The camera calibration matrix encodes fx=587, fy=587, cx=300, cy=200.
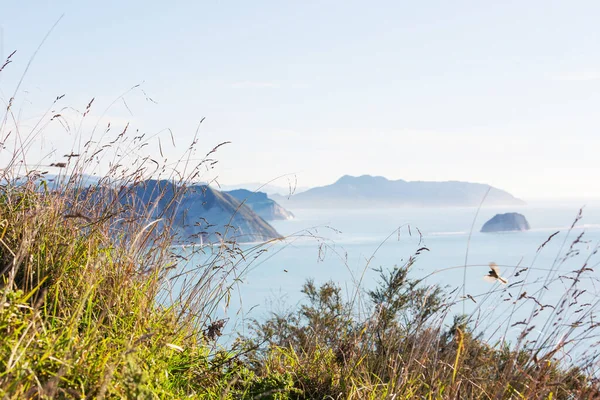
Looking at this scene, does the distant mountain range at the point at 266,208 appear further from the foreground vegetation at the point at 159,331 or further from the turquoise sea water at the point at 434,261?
the foreground vegetation at the point at 159,331

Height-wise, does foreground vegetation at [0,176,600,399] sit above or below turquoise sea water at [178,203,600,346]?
above

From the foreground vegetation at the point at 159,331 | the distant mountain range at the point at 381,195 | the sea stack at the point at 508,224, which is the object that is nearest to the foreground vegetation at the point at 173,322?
the foreground vegetation at the point at 159,331

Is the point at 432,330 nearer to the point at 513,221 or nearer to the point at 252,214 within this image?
the point at 252,214

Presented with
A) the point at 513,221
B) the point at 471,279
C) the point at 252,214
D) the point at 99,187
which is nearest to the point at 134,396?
the point at 99,187

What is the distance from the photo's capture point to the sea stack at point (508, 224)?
358ft

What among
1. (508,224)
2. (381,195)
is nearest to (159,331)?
(508,224)

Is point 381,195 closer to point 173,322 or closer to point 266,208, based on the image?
point 266,208

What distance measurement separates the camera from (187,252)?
127 inches

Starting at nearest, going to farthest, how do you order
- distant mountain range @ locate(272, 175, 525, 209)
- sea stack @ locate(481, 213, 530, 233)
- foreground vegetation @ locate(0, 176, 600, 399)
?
foreground vegetation @ locate(0, 176, 600, 399) < sea stack @ locate(481, 213, 530, 233) < distant mountain range @ locate(272, 175, 525, 209)

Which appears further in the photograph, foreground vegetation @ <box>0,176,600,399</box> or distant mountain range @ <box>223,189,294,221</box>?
distant mountain range @ <box>223,189,294,221</box>

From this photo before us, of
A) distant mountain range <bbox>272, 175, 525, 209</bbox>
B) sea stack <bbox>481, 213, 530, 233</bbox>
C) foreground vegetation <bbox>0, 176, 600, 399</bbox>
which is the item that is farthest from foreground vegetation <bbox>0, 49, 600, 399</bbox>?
distant mountain range <bbox>272, 175, 525, 209</bbox>

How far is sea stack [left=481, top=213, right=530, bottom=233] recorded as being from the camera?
358 ft

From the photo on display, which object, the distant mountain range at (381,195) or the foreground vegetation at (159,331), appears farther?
the distant mountain range at (381,195)

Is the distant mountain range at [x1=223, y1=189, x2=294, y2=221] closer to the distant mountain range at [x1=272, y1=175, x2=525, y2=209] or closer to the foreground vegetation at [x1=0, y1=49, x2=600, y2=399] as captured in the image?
the distant mountain range at [x1=272, y1=175, x2=525, y2=209]
